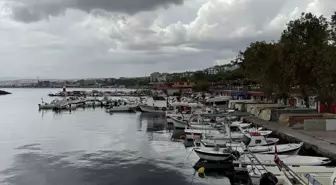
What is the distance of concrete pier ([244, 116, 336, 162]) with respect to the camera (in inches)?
1231

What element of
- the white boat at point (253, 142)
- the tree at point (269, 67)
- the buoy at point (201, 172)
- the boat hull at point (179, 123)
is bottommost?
the buoy at point (201, 172)

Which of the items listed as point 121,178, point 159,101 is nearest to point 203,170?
point 121,178

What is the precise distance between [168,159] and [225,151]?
6.69 m

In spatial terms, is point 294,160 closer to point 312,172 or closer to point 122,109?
point 312,172

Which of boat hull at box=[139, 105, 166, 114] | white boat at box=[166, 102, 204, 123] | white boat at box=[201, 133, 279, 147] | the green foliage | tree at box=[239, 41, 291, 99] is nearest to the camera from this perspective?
white boat at box=[201, 133, 279, 147]

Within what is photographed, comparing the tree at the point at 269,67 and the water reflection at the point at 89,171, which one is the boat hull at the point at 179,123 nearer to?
the tree at the point at 269,67

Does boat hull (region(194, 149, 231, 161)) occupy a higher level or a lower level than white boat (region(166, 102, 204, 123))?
lower

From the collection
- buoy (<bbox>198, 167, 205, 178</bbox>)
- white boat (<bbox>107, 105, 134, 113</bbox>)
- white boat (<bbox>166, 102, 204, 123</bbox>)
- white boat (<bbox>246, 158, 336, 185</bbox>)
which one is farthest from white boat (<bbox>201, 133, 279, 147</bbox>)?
white boat (<bbox>107, 105, 134, 113</bbox>)

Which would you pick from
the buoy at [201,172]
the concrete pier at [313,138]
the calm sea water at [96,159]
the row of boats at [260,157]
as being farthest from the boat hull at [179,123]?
the buoy at [201,172]

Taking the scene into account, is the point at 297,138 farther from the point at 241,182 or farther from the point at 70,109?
the point at 70,109

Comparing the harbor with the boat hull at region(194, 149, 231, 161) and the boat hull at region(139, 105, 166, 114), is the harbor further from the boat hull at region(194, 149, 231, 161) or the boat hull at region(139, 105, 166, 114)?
the boat hull at region(139, 105, 166, 114)

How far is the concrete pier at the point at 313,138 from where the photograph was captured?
31.3m

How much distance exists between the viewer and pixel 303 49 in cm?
5300

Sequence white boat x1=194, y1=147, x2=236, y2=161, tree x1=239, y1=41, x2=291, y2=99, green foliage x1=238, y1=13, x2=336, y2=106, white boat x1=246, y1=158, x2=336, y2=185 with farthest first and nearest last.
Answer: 1. tree x1=239, y1=41, x2=291, y2=99
2. green foliage x1=238, y1=13, x2=336, y2=106
3. white boat x1=194, y1=147, x2=236, y2=161
4. white boat x1=246, y1=158, x2=336, y2=185
